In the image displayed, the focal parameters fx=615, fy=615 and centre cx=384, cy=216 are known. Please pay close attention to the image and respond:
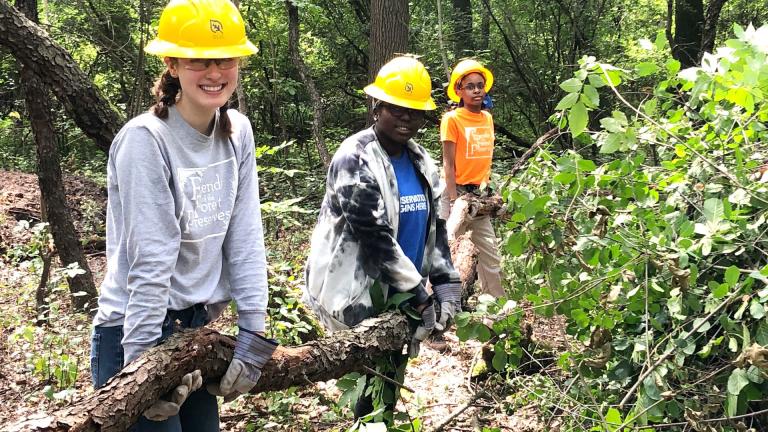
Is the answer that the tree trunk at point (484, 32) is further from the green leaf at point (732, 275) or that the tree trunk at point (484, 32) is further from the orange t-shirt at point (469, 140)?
the green leaf at point (732, 275)

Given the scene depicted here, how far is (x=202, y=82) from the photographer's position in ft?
6.73

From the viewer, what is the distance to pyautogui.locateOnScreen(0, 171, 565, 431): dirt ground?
3.71 meters

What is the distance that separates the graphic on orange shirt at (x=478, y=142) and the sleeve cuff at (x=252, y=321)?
3444 mm

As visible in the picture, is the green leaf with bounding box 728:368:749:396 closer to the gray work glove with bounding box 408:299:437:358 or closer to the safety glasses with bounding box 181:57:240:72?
the gray work glove with bounding box 408:299:437:358

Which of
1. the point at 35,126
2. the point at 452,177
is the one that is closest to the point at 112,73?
the point at 35,126

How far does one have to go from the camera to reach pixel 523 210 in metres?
2.68

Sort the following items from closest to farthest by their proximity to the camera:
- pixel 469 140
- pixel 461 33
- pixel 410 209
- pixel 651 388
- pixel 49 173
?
pixel 651 388
pixel 410 209
pixel 469 140
pixel 49 173
pixel 461 33

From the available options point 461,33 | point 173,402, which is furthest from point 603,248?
point 461,33

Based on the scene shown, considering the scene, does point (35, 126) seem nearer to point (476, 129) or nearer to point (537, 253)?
point (476, 129)

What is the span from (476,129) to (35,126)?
4.01 meters

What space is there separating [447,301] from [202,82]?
1620 millimetres

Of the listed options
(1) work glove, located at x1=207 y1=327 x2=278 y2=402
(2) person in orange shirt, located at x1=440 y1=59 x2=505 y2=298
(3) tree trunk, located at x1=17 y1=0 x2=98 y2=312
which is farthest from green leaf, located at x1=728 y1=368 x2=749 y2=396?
(3) tree trunk, located at x1=17 y1=0 x2=98 y2=312

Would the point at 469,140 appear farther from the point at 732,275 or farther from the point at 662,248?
the point at 732,275

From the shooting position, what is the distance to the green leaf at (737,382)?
211cm
